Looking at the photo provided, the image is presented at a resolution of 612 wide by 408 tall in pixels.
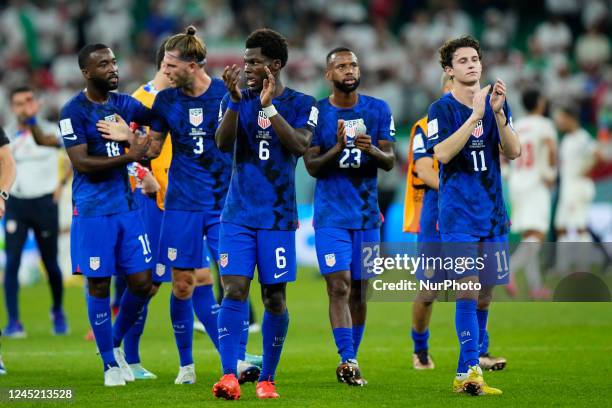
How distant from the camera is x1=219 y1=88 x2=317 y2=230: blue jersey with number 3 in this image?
8.68 meters

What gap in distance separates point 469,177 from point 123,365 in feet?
11.2

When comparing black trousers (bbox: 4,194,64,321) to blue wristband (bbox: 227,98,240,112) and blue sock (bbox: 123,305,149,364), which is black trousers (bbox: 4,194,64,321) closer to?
blue sock (bbox: 123,305,149,364)

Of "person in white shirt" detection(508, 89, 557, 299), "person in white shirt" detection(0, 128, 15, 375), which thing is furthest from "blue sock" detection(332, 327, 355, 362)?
"person in white shirt" detection(508, 89, 557, 299)

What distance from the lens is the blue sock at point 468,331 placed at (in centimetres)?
861

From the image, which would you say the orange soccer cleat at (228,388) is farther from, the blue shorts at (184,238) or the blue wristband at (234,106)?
the blue wristband at (234,106)

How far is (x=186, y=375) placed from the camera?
31.7 ft

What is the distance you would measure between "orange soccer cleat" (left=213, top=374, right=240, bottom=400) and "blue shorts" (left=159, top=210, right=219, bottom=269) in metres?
1.46

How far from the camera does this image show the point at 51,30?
88.2 feet

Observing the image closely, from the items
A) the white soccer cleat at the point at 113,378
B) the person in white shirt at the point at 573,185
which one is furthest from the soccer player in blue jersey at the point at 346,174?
the person in white shirt at the point at 573,185

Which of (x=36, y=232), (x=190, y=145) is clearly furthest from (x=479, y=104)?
(x=36, y=232)

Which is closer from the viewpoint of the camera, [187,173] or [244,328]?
[244,328]

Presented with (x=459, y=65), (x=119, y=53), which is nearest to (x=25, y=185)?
(x=459, y=65)

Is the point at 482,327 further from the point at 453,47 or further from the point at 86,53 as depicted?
the point at 86,53

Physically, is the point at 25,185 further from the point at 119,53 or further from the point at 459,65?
the point at 119,53
